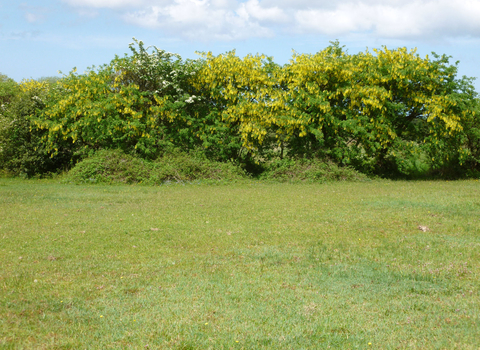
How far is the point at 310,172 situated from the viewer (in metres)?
21.4

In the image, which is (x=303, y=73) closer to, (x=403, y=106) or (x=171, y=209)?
(x=403, y=106)

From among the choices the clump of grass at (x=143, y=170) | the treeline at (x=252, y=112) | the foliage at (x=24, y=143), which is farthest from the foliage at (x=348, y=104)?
the foliage at (x=24, y=143)

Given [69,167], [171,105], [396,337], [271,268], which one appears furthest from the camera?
[69,167]

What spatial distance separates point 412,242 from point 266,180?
12887 millimetres

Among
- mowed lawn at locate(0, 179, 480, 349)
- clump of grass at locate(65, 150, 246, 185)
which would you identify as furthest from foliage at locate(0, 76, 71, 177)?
mowed lawn at locate(0, 179, 480, 349)

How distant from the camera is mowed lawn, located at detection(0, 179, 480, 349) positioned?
4961 millimetres

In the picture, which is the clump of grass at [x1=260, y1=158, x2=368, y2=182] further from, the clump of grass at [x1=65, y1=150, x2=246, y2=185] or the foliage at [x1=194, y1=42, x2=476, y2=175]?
the clump of grass at [x1=65, y1=150, x2=246, y2=185]

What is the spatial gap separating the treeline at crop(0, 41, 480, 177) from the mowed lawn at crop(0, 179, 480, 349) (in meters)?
9.28

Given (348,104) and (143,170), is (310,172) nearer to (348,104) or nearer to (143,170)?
(348,104)

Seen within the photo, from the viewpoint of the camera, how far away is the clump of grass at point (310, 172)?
A: 70.0ft

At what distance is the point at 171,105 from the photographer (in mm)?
21641

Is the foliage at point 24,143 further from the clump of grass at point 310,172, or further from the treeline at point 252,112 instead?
the clump of grass at point 310,172

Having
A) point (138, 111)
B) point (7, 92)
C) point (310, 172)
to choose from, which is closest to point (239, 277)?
point (310, 172)

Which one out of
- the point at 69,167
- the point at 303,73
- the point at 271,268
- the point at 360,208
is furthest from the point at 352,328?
the point at 69,167
